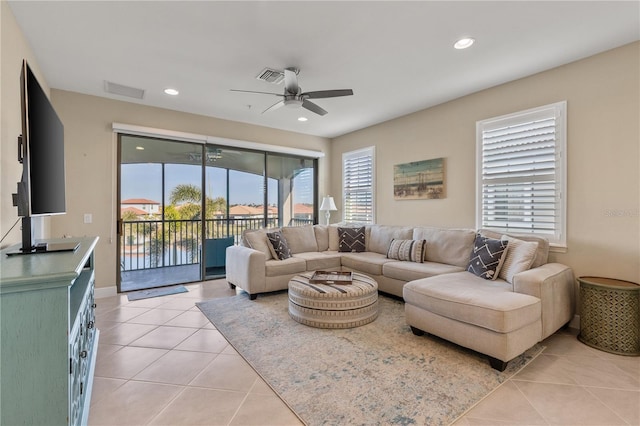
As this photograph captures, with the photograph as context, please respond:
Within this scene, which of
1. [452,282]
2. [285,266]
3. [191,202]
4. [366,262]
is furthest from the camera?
[191,202]

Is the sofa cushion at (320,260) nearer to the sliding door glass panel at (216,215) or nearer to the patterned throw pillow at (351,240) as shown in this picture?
the patterned throw pillow at (351,240)

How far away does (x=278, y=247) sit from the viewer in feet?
14.0

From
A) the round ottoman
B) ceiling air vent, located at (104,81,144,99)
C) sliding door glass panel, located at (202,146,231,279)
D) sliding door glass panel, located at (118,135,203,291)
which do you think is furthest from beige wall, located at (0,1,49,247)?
sliding door glass panel, located at (202,146,231,279)

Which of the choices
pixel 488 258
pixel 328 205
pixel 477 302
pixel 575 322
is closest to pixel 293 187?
pixel 328 205

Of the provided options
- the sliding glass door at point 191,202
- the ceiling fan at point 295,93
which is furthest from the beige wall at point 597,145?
the sliding glass door at point 191,202

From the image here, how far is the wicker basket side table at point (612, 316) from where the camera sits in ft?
7.84

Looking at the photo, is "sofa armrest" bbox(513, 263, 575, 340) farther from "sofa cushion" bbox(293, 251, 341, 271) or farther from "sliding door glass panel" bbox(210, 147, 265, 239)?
"sliding door glass panel" bbox(210, 147, 265, 239)

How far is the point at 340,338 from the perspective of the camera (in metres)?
2.73

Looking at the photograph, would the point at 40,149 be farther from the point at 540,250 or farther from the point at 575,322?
the point at 575,322

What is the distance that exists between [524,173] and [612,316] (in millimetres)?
1606

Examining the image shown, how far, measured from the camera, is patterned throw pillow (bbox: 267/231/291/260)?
4.23 m

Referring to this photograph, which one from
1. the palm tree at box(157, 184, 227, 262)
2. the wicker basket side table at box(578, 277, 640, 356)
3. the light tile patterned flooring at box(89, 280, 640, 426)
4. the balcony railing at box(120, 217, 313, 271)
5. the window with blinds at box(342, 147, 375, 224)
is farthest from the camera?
the window with blinds at box(342, 147, 375, 224)

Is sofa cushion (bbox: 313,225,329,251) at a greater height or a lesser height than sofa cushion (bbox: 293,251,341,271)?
greater

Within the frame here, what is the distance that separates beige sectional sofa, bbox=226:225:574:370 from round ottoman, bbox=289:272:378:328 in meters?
0.44
